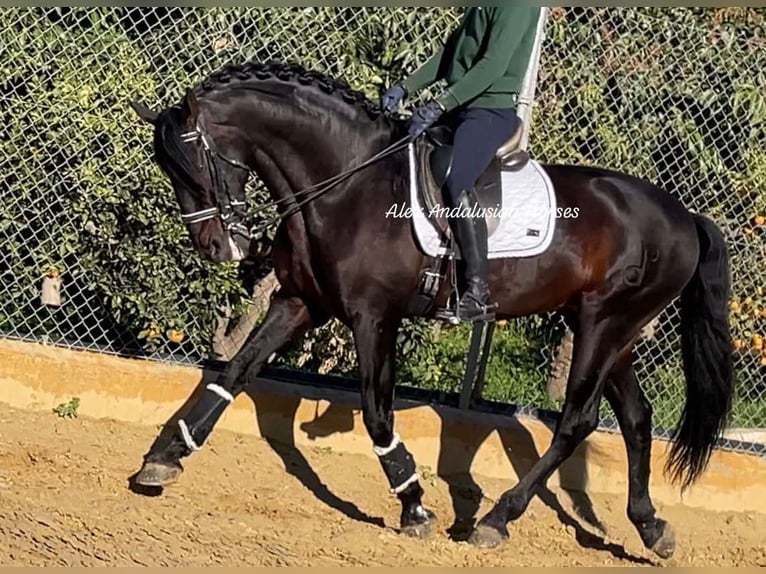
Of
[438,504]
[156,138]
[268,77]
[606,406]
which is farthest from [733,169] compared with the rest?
[156,138]

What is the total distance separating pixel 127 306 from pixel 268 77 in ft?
8.09

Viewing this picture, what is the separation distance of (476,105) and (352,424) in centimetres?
228

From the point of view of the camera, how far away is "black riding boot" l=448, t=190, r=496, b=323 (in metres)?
6.06

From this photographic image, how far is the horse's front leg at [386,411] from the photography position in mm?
6023

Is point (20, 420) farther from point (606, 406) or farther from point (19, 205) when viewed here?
point (606, 406)

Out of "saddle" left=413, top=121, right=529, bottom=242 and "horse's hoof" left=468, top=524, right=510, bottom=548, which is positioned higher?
"saddle" left=413, top=121, right=529, bottom=242

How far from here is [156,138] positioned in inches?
227

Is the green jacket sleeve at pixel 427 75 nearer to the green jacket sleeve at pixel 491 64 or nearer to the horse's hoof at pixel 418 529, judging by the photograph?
the green jacket sleeve at pixel 491 64

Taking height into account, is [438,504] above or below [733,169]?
below

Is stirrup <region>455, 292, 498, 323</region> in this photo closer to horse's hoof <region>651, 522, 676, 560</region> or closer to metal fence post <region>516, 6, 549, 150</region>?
metal fence post <region>516, 6, 549, 150</region>

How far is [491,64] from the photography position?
5965 mm

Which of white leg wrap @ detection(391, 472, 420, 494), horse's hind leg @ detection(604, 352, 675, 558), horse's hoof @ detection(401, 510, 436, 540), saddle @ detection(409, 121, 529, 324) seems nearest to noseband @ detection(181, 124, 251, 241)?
saddle @ detection(409, 121, 529, 324)

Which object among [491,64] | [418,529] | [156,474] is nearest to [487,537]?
[418,529]

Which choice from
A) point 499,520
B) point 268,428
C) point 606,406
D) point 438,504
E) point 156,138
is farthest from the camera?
point 606,406
